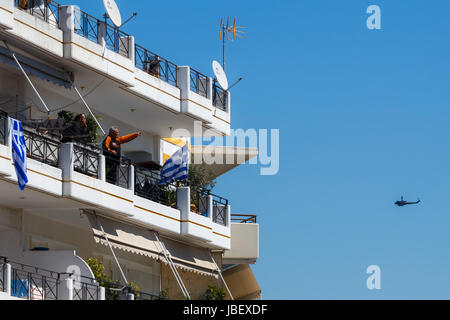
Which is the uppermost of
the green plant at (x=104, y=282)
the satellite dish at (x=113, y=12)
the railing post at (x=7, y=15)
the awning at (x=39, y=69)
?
the satellite dish at (x=113, y=12)

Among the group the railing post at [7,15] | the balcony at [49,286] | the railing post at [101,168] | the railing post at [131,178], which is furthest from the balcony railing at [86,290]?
the railing post at [7,15]

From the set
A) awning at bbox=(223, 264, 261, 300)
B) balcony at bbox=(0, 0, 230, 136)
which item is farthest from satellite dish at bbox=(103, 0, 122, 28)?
awning at bbox=(223, 264, 261, 300)

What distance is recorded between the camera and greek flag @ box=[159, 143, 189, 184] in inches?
1570

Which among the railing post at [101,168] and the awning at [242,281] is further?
the awning at [242,281]

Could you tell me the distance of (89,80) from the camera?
123 feet

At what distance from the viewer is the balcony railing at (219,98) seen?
4325 centimetres

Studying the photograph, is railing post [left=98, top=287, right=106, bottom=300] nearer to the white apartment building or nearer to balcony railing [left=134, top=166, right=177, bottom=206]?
the white apartment building

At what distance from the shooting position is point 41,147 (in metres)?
33.8

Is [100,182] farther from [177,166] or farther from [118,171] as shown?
[177,166]

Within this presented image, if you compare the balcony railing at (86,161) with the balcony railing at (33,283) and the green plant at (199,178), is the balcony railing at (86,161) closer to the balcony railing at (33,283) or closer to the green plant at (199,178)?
the balcony railing at (33,283)

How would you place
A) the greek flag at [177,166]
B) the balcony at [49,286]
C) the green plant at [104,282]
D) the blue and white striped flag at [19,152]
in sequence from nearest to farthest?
the balcony at [49,286] → the blue and white striped flag at [19,152] → the green plant at [104,282] → the greek flag at [177,166]

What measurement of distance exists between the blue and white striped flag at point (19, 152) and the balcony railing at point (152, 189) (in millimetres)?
6682

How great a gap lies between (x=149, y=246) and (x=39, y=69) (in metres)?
6.51
